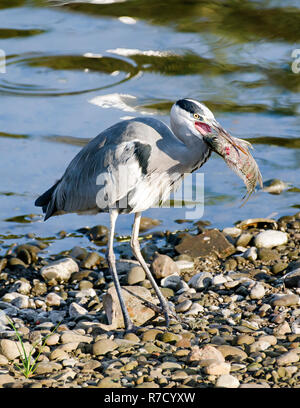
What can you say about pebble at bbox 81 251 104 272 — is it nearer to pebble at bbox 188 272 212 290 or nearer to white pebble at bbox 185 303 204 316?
pebble at bbox 188 272 212 290

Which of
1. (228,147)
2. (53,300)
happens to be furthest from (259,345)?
(53,300)

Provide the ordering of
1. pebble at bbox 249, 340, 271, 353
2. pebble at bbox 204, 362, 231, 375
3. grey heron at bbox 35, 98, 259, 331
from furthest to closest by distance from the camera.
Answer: grey heron at bbox 35, 98, 259, 331
pebble at bbox 249, 340, 271, 353
pebble at bbox 204, 362, 231, 375

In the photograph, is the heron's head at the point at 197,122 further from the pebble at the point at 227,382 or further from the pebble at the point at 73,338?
the pebble at the point at 227,382

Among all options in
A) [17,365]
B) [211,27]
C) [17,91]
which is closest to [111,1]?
[211,27]

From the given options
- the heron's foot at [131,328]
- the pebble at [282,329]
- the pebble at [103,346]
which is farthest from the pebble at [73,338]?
the pebble at [282,329]

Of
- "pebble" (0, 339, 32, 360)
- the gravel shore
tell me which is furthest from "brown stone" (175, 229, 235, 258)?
"pebble" (0, 339, 32, 360)

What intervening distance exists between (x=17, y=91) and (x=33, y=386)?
7749mm

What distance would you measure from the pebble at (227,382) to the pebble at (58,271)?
2789 mm

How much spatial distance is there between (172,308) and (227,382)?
1646mm

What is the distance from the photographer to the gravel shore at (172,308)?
4922 millimetres

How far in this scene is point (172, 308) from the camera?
6293mm

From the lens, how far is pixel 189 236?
779cm

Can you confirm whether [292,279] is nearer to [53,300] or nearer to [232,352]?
[232,352]

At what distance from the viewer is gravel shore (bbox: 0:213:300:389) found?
16.1 feet
